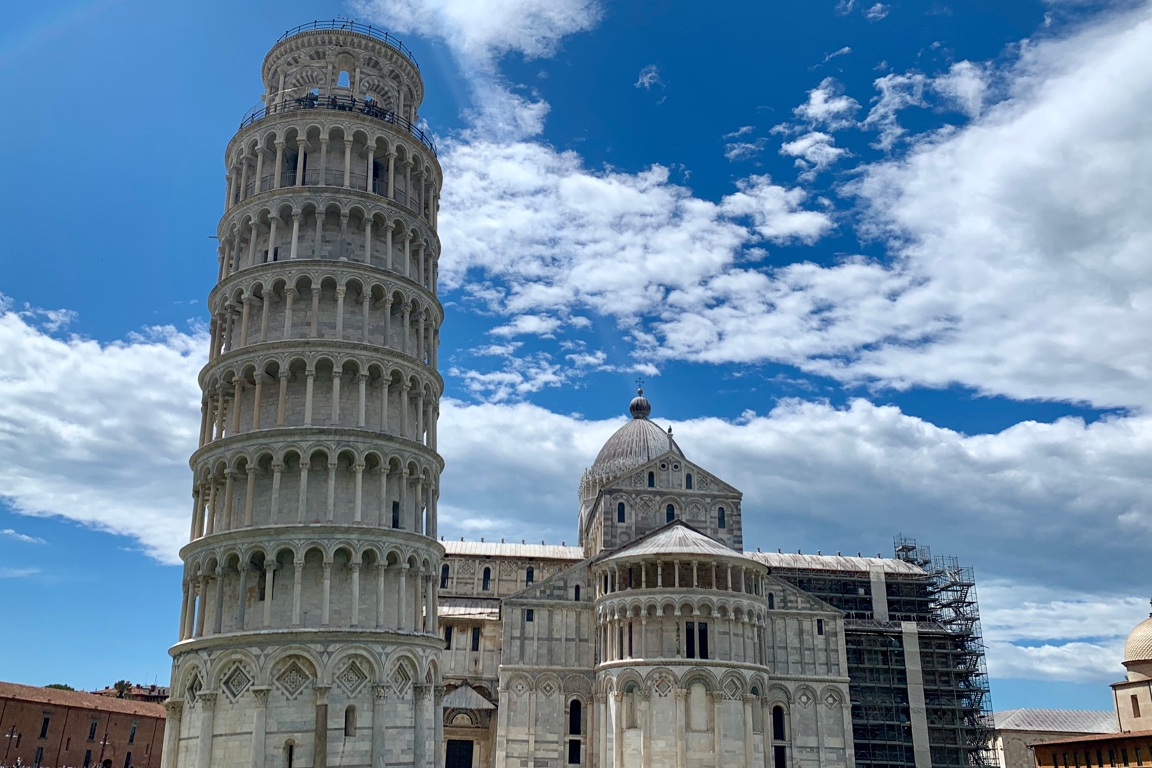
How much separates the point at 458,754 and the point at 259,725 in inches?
1233

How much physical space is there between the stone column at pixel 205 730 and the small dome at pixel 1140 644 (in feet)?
188

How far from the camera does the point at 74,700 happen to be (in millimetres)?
68562

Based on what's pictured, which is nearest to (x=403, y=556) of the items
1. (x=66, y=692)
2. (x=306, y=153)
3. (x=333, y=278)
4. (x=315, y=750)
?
(x=315, y=750)

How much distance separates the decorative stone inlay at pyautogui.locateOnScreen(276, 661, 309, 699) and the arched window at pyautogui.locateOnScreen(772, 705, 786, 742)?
33903 mm

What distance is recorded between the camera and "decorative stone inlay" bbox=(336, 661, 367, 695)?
102 ft

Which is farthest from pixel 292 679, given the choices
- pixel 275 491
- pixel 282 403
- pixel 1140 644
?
pixel 1140 644

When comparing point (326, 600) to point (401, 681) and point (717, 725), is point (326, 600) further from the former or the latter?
point (717, 725)

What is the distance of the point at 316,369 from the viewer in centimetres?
3453

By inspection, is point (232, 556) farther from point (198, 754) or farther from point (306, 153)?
point (306, 153)

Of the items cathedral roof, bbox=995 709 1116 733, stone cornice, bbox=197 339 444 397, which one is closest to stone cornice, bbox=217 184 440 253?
stone cornice, bbox=197 339 444 397

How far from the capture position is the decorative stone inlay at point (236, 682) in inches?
1206

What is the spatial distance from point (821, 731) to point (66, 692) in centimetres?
5470

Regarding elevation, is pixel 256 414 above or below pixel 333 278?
below

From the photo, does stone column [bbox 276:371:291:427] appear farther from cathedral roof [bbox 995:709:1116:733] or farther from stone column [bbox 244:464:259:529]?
cathedral roof [bbox 995:709:1116:733]
